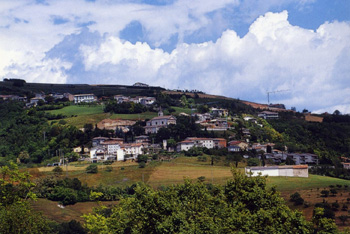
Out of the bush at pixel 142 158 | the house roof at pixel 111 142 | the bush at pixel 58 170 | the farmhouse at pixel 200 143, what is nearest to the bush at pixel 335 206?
the bush at pixel 142 158

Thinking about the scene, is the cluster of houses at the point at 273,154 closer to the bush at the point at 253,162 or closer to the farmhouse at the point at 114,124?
the bush at the point at 253,162

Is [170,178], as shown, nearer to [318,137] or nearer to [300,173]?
[300,173]

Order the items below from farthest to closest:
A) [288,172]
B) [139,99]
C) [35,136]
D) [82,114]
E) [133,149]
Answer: [139,99] < [82,114] < [35,136] < [133,149] < [288,172]

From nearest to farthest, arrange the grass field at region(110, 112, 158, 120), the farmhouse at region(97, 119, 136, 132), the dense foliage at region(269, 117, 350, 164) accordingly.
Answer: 1. the dense foliage at region(269, 117, 350, 164)
2. the farmhouse at region(97, 119, 136, 132)
3. the grass field at region(110, 112, 158, 120)

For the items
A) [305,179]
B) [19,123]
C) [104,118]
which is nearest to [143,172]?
[305,179]

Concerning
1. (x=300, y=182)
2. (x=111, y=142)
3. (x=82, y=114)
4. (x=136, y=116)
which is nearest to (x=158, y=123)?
(x=136, y=116)

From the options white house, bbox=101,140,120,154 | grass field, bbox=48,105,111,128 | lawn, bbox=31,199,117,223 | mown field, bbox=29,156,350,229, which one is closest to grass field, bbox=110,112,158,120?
grass field, bbox=48,105,111,128

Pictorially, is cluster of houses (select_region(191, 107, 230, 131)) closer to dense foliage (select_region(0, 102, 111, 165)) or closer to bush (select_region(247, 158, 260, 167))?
bush (select_region(247, 158, 260, 167))

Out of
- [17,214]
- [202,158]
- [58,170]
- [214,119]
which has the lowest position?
[17,214]

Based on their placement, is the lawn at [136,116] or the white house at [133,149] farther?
the lawn at [136,116]
